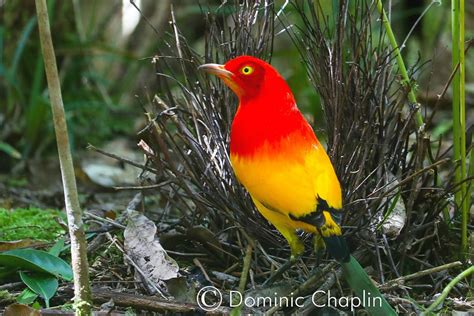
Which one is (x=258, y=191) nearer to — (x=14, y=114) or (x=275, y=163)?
(x=275, y=163)

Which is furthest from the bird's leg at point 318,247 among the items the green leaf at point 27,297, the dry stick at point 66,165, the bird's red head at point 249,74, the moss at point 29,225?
the moss at point 29,225

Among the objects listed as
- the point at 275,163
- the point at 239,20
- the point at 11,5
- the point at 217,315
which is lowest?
the point at 217,315

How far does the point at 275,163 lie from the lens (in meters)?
2.25

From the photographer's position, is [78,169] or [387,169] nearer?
[387,169]

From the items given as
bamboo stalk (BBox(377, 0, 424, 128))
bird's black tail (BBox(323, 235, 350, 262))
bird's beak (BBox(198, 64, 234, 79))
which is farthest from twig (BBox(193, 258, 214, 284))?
bamboo stalk (BBox(377, 0, 424, 128))

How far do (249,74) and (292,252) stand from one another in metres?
0.56

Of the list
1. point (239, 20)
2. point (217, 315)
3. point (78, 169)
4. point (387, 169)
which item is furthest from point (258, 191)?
point (78, 169)

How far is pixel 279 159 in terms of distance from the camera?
2.26m

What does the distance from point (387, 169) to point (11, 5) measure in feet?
10.4

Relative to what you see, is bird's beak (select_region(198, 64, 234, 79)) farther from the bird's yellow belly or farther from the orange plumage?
the bird's yellow belly

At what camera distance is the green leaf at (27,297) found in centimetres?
227

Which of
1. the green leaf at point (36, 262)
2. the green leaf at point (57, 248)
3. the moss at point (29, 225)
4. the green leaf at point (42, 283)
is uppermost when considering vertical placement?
the moss at point (29, 225)

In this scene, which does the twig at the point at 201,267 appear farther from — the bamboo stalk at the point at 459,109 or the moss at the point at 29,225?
the bamboo stalk at the point at 459,109

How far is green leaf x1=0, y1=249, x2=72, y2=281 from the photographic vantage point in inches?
93.0
